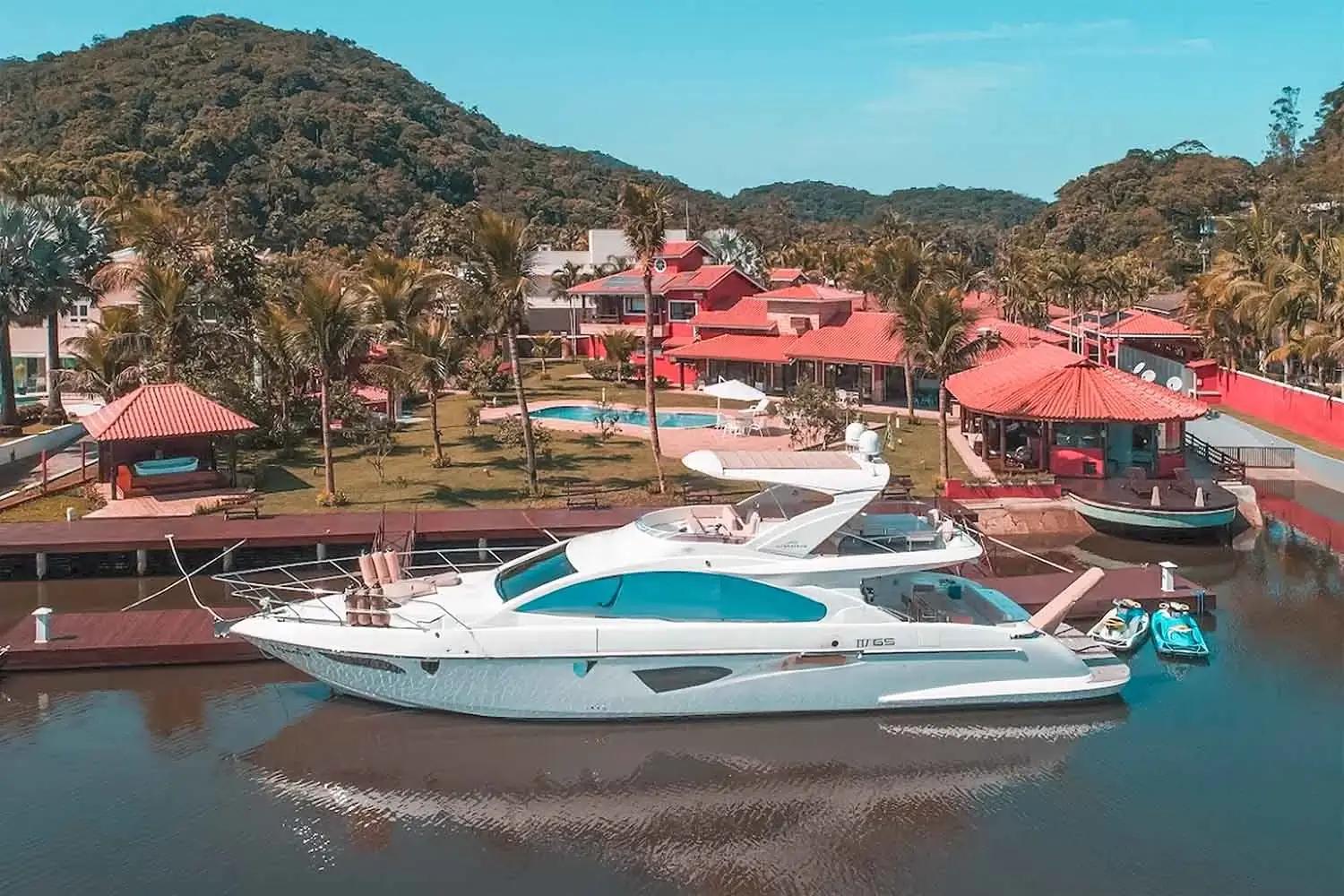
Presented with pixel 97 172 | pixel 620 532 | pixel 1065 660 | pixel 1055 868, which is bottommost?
pixel 1055 868

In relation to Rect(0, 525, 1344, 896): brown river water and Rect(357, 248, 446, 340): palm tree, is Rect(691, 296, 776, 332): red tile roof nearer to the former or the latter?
Rect(357, 248, 446, 340): palm tree

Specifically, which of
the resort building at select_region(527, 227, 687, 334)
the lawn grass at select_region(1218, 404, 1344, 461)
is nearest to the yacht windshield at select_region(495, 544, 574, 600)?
the lawn grass at select_region(1218, 404, 1344, 461)

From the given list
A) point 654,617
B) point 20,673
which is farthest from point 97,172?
point 654,617

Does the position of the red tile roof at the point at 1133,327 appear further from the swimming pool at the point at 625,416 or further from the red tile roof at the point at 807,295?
the swimming pool at the point at 625,416

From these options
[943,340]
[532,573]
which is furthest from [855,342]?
[532,573]

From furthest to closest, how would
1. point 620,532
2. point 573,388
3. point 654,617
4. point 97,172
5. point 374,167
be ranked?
point 374,167, point 97,172, point 573,388, point 620,532, point 654,617

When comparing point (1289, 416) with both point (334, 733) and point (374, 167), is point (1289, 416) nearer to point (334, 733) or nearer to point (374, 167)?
point (334, 733)

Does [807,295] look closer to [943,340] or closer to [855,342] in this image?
[855,342]
